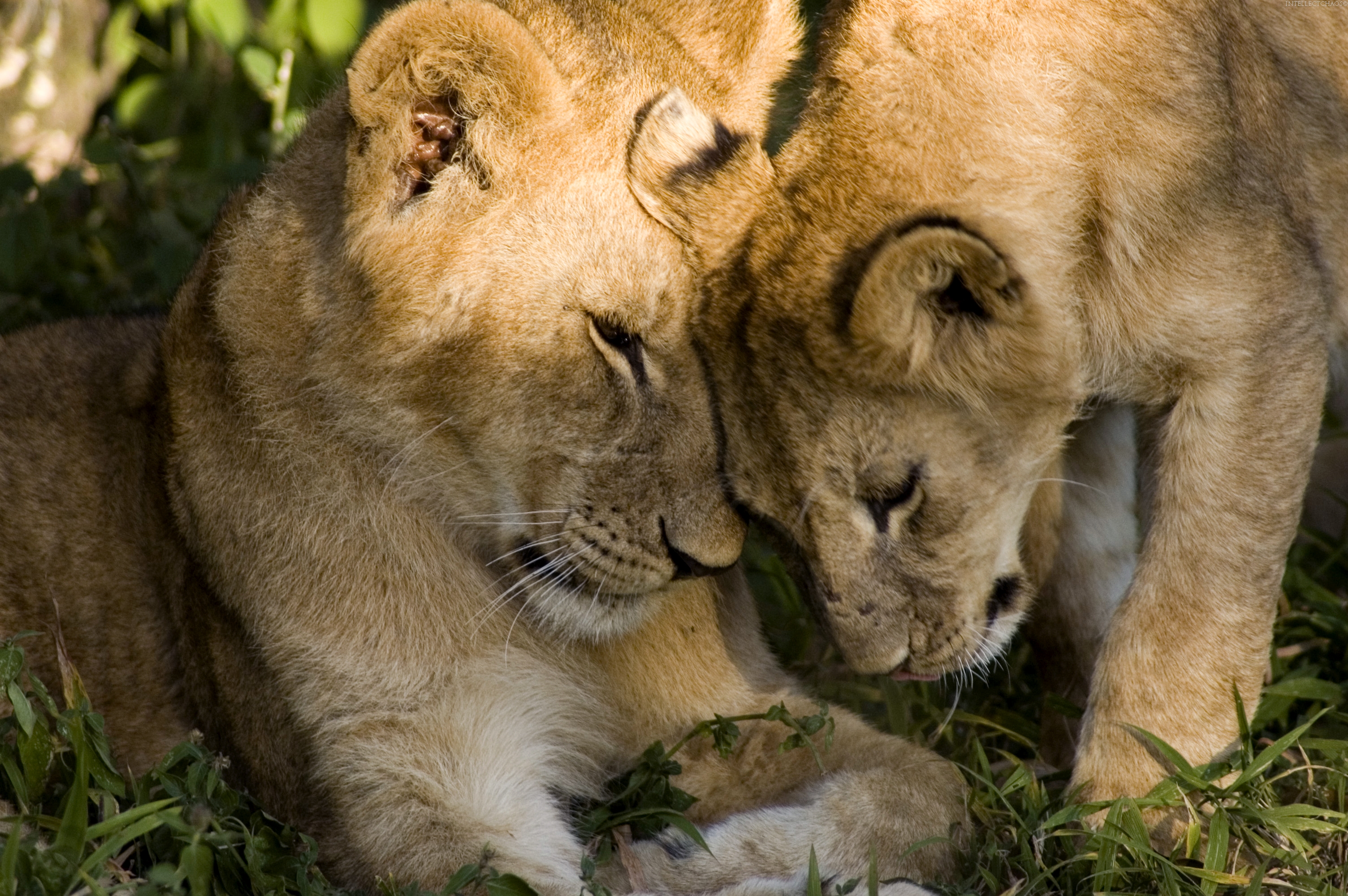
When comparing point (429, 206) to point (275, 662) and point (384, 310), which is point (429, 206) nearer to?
point (384, 310)

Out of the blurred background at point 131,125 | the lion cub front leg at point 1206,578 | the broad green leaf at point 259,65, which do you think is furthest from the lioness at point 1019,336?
the broad green leaf at point 259,65

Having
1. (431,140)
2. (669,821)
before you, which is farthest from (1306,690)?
(431,140)

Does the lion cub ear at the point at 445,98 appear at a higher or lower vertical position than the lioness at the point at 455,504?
higher

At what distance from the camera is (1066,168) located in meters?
2.69

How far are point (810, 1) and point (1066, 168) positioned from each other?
2589 mm

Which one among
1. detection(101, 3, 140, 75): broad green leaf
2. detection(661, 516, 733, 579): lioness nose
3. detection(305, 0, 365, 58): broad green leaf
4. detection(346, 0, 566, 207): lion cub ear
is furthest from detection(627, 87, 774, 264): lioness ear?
detection(101, 3, 140, 75): broad green leaf

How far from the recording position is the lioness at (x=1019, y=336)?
2.60 m

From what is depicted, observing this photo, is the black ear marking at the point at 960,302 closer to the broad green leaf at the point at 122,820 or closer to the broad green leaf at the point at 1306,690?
the broad green leaf at the point at 1306,690

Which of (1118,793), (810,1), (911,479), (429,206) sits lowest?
(1118,793)

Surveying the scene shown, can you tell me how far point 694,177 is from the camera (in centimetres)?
264

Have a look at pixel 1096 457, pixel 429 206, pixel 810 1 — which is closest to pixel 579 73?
pixel 429 206

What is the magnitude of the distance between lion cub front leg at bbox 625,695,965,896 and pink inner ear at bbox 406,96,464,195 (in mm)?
1146

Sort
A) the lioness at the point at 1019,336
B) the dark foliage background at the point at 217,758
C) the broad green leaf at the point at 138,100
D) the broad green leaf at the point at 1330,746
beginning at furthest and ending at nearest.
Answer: the broad green leaf at the point at 138,100 < the broad green leaf at the point at 1330,746 < the lioness at the point at 1019,336 < the dark foliage background at the point at 217,758

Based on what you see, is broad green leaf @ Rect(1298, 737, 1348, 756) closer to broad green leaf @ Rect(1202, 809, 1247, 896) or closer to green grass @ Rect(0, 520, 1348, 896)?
green grass @ Rect(0, 520, 1348, 896)
